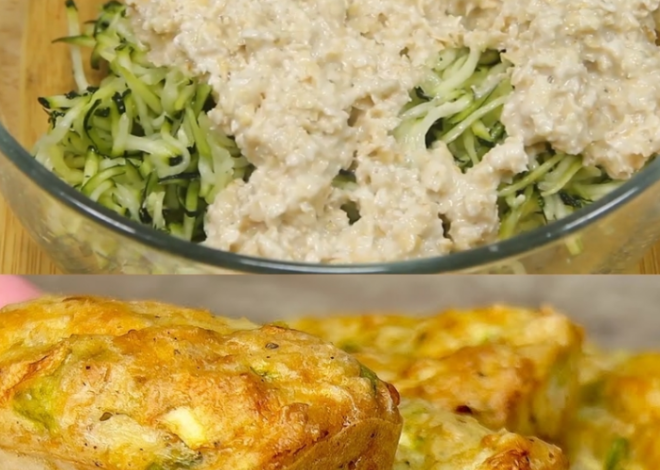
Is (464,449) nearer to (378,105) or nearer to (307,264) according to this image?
(307,264)

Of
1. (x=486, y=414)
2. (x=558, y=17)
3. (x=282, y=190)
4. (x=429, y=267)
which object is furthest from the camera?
(x=558, y=17)

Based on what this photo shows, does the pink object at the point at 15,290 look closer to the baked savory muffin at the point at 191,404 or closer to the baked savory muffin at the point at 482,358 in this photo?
the baked savory muffin at the point at 191,404

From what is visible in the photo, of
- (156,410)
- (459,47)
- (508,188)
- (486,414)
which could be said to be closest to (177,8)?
(459,47)

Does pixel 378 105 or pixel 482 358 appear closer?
pixel 482 358

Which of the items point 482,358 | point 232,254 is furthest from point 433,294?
point 232,254

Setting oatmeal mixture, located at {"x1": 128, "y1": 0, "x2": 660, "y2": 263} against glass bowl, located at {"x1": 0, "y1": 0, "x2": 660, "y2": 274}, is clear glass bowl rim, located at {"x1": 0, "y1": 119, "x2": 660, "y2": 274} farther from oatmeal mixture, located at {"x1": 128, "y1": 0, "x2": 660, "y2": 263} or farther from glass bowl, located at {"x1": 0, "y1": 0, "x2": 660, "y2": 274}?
oatmeal mixture, located at {"x1": 128, "y1": 0, "x2": 660, "y2": 263}

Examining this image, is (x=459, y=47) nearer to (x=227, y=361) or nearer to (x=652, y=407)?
(x=652, y=407)

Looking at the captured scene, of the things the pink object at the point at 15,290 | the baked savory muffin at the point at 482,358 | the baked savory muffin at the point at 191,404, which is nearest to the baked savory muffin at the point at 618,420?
the baked savory muffin at the point at 482,358
